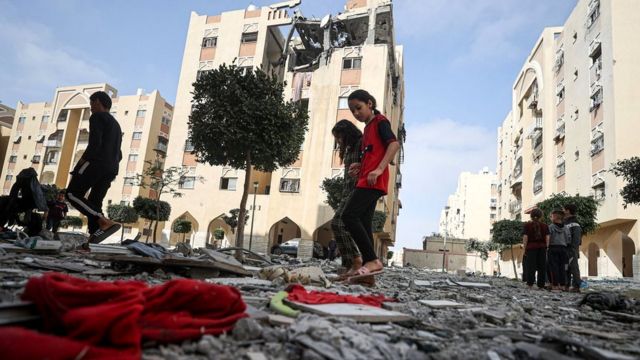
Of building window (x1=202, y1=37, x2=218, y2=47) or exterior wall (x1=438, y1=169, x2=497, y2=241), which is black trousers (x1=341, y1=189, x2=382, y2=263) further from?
exterior wall (x1=438, y1=169, x2=497, y2=241)

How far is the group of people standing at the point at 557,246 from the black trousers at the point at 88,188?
8.78 meters

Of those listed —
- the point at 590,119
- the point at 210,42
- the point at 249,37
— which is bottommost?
the point at 590,119

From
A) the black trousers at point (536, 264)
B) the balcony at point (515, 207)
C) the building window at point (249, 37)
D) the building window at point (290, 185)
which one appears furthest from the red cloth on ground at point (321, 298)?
the balcony at point (515, 207)

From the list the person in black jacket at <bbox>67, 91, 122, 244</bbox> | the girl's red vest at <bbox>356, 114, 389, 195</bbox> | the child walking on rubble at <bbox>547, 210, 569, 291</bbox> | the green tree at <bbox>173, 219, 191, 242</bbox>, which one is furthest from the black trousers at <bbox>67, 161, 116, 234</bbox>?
the green tree at <bbox>173, 219, 191, 242</bbox>

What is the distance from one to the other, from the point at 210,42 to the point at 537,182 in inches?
1391

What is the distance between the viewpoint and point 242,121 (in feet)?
43.7

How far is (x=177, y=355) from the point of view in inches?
→ 63.4

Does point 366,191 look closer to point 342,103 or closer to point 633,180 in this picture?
point 633,180

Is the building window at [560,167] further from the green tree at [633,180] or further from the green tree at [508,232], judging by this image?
the green tree at [633,180]

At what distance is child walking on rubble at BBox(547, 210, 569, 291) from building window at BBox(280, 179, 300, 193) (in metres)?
26.7

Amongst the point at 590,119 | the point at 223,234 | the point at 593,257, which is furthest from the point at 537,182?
the point at 223,234

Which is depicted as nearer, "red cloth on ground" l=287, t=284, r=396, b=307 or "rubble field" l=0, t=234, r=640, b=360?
"rubble field" l=0, t=234, r=640, b=360

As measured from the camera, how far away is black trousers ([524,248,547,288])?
8875 mm

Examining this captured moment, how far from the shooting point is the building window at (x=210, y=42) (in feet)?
132
